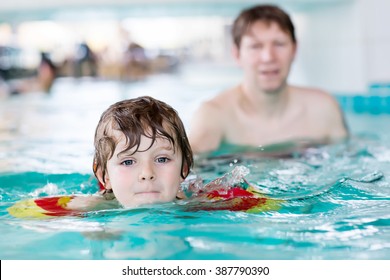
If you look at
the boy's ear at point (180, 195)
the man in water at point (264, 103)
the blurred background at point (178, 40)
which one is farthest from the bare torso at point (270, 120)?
the blurred background at point (178, 40)

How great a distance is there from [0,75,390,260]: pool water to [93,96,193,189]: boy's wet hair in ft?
0.69

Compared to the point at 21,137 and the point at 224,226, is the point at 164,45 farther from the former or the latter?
the point at 224,226

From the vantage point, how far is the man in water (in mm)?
3961

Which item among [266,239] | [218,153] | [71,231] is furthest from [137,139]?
[218,153]

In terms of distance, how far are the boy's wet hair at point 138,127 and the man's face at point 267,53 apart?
1.66m

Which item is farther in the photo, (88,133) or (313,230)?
(88,133)

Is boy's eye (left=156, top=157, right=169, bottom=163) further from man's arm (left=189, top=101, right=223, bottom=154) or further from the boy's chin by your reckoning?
man's arm (left=189, top=101, right=223, bottom=154)

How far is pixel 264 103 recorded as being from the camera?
13.8 ft

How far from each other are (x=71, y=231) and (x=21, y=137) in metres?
3.57

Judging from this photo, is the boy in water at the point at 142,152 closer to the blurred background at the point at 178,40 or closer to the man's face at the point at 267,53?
the man's face at the point at 267,53

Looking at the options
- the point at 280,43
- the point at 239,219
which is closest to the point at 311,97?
the point at 280,43

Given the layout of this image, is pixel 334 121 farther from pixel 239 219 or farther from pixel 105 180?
pixel 105 180

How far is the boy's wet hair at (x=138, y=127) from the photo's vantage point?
2.26m

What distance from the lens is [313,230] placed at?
7.25ft
